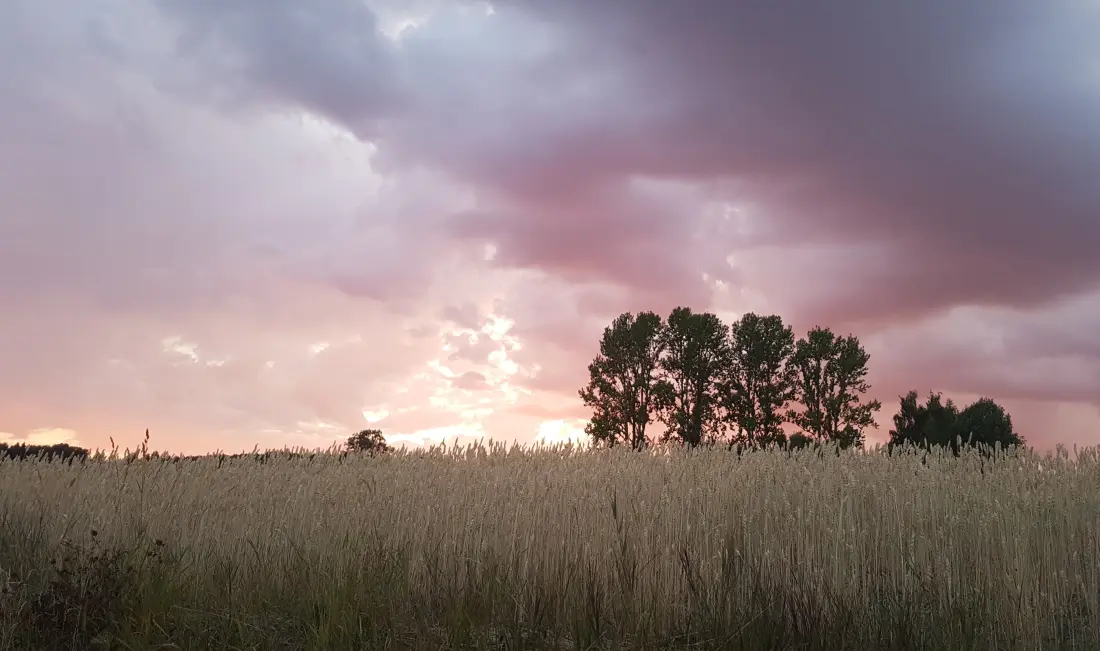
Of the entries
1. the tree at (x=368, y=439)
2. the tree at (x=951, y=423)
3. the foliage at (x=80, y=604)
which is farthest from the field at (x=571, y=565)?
the tree at (x=368, y=439)

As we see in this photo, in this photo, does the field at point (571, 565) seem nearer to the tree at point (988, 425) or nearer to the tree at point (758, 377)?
the tree at point (988, 425)

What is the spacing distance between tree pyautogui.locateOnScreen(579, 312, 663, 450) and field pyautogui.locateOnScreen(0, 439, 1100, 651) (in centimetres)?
2044

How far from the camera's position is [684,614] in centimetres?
498

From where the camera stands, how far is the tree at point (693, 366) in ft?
93.2

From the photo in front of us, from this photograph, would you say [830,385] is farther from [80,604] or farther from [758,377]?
[80,604]

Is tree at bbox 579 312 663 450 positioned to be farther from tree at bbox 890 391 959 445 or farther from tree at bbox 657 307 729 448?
tree at bbox 890 391 959 445

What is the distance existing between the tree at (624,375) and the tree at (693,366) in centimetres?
→ 42

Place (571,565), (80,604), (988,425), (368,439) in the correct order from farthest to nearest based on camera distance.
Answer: (368,439) → (988,425) → (571,565) → (80,604)

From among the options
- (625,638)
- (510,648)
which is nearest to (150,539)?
(510,648)

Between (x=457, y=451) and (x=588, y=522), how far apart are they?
4656 millimetres

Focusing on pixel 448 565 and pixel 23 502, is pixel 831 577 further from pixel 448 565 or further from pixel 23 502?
pixel 23 502

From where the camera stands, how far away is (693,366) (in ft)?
94.4

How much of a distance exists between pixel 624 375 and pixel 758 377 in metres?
5.28

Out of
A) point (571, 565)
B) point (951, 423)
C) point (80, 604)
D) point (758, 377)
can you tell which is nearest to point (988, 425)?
point (951, 423)
